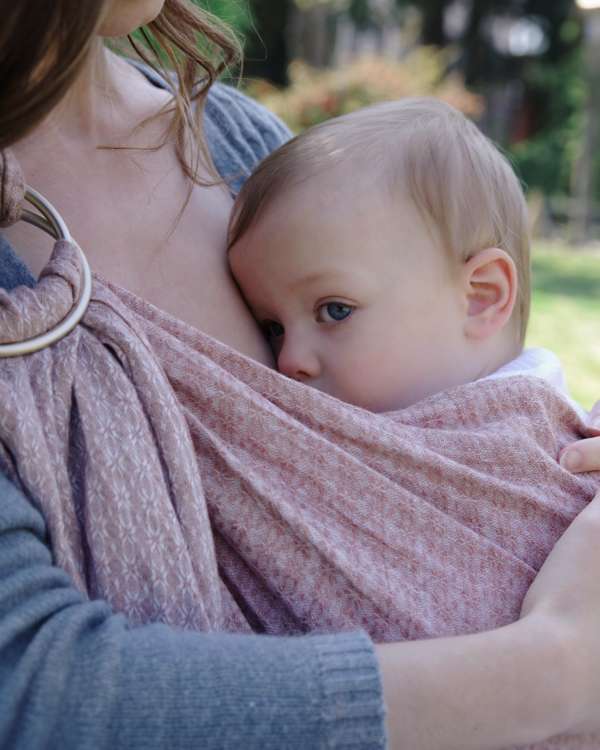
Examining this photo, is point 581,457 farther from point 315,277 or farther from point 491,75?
point 491,75

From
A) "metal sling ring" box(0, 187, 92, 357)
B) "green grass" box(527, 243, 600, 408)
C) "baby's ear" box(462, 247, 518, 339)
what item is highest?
"metal sling ring" box(0, 187, 92, 357)

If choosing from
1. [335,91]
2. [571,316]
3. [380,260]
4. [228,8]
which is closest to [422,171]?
[380,260]

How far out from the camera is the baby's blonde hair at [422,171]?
5.25 feet

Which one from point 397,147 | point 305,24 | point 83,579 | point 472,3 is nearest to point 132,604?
point 83,579

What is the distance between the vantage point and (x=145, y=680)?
99 cm

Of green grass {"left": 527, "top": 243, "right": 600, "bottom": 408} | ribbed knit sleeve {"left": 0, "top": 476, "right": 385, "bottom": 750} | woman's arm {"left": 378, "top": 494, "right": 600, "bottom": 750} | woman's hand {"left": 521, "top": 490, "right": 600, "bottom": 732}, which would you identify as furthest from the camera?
green grass {"left": 527, "top": 243, "right": 600, "bottom": 408}

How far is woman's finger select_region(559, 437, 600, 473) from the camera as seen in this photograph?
1442 millimetres

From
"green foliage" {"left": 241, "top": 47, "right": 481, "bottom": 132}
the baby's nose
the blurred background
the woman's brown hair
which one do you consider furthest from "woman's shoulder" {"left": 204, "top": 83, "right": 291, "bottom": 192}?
"green foliage" {"left": 241, "top": 47, "right": 481, "bottom": 132}

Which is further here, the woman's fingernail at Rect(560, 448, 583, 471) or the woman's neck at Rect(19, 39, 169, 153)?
the woman's neck at Rect(19, 39, 169, 153)

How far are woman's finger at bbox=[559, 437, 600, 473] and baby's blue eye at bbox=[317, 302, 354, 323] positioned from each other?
0.38m

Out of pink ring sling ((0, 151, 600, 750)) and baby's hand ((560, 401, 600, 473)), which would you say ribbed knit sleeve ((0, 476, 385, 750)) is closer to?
pink ring sling ((0, 151, 600, 750))

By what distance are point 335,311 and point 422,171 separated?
26cm

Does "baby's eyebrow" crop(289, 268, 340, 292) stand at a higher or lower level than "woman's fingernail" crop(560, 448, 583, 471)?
higher

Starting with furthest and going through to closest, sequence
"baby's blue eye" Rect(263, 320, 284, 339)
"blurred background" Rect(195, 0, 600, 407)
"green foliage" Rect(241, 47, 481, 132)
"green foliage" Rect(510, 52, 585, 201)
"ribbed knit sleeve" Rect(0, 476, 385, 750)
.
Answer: "green foliage" Rect(510, 52, 585, 201), "blurred background" Rect(195, 0, 600, 407), "green foliage" Rect(241, 47, 481, 132), "baby's blue eye" Rect(263, 320, 284, 339), "ribbed knit sleeve" Rect(0, 476, 385, 750)
